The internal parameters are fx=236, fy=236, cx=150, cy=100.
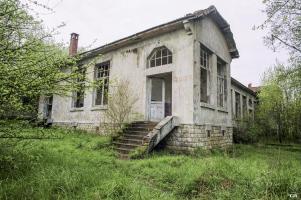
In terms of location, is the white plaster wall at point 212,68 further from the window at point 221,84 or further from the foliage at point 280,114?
the foliage at point 280,114

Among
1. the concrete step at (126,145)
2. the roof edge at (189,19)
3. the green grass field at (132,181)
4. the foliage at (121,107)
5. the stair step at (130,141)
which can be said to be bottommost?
the green grass field at (132,181)

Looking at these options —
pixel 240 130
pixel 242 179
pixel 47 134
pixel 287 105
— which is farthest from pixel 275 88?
pixel 47 134

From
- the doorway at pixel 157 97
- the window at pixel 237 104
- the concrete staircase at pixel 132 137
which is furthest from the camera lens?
the window at pixel 237 104

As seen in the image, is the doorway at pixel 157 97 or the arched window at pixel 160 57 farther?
the doorway at pixel 157 97

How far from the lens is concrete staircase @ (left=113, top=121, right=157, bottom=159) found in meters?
8.84

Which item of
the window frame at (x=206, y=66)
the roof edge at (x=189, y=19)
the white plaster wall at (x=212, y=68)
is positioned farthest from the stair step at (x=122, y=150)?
the window frame at (x=206, y=66)

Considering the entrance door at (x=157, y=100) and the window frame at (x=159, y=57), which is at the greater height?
the window frame at (x=159, y=57)

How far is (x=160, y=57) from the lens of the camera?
11.2 meters

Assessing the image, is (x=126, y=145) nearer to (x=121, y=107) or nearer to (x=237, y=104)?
(x=121, y=107)

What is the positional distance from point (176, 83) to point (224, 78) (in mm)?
4441

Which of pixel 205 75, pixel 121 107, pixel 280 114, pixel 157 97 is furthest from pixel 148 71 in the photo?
pixel 280 114

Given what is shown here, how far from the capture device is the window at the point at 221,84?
12.7 metres

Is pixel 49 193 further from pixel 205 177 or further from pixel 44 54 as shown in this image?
pixel 205 177

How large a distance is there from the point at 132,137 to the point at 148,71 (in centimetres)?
325
